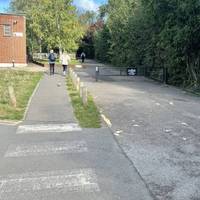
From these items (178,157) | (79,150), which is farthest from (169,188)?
(79,150)

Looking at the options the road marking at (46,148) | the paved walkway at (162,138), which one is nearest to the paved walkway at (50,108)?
the paved walkway at (162,138)

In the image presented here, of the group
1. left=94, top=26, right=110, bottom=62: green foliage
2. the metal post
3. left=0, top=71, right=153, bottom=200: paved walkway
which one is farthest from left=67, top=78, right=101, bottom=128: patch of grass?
left=94, top=26, right=110, bottom=62: green foliage

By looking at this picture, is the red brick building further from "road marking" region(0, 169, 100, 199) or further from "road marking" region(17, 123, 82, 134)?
"road marking" region(0, 169, 100, 199)

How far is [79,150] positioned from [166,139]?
7.02 ft

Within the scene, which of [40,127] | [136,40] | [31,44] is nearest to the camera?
[40,127]

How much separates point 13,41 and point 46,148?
3440 centimetres

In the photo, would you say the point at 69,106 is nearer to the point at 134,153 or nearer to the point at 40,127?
the point at 40,127

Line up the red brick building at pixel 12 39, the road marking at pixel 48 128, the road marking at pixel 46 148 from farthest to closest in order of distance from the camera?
the red brick building at pixel 12 39, the road marking at pixel 48 128, the road marking at pixel 46 148

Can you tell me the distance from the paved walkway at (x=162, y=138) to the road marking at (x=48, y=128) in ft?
3.68

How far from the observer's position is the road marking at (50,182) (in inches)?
219

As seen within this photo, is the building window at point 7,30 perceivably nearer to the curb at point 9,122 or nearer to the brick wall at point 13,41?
the brick wall at point 13,41

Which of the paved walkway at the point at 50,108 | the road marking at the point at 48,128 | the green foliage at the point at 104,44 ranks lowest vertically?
the paved walkway at the point at 50,108

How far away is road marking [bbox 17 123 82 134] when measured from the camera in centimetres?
962

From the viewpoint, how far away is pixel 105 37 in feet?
164
